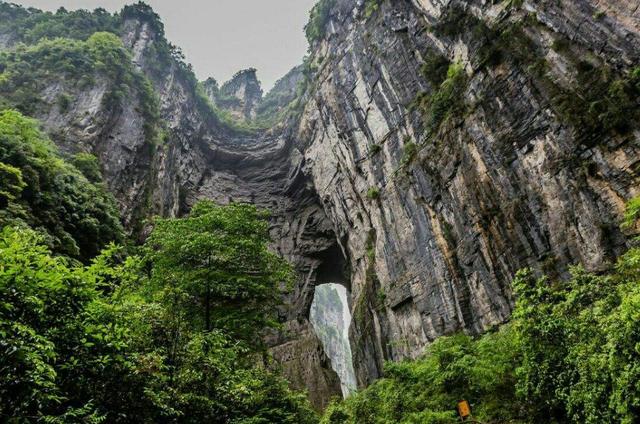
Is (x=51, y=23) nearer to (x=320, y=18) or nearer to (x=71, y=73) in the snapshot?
(x=71, y=73)

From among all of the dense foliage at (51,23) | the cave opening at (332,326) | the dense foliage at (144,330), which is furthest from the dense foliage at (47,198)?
the cave opening at (332,326)

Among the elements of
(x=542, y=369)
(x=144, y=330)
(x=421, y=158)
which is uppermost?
(x=421, y=158)

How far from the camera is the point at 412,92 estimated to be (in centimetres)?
2147

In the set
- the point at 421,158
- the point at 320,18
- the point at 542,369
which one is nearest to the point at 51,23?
the point at 320,18

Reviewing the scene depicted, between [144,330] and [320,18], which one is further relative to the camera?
[320,18]

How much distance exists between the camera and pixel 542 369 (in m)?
Answer: 6.12

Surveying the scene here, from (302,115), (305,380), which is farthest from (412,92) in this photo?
(305,380)

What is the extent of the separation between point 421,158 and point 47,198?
52.9 feet

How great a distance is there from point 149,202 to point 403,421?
22444 mm

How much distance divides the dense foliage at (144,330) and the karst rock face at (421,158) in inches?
156

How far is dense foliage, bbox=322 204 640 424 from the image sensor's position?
4.71 m

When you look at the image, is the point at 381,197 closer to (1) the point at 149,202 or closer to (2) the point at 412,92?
(2) the point at 412,92

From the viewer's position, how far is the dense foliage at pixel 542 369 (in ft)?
15.5

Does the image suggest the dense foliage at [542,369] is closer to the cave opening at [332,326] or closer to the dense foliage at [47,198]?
the dense foliage at [47,198]
